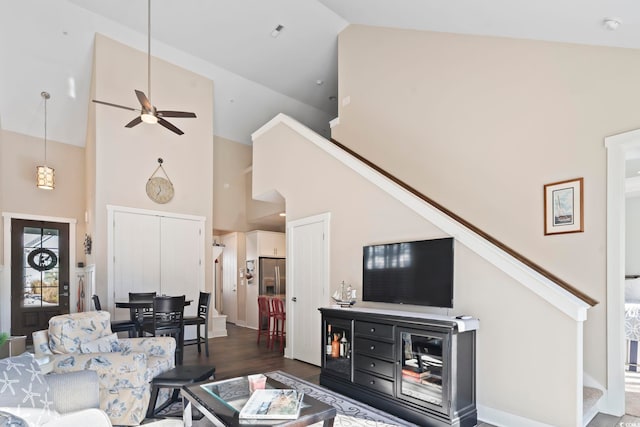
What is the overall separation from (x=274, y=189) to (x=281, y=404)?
4.29 m

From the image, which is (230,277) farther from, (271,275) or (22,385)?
(22,385)

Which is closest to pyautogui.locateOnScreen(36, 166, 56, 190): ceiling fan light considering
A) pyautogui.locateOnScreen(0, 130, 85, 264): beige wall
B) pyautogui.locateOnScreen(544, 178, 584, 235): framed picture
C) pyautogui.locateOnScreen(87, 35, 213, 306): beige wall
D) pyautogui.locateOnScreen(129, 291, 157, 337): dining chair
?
pyautogui.locateOnScreen(0, 130, 85, 264): beige wall

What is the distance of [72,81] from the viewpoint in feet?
23.4

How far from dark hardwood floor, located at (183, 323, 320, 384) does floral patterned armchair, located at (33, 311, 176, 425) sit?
144 cm

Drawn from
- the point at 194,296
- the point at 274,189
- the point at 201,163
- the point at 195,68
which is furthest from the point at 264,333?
the point at 195,68

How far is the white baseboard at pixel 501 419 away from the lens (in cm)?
302

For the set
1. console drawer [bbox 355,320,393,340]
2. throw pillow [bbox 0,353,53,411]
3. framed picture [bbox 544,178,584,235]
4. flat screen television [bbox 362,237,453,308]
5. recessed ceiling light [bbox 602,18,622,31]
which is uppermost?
recessed ceiling light [bbox 602,18,622,31]

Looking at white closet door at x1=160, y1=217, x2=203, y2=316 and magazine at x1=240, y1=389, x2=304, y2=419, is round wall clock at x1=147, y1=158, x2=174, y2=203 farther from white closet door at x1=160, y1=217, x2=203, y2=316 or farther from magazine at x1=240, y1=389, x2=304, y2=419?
magazine at x1=240, y1=389, x2=304, y2=419

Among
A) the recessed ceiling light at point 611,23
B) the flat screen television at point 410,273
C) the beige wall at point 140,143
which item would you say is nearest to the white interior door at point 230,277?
the beige wall at point 140,143

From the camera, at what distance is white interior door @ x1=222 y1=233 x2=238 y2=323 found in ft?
32.3

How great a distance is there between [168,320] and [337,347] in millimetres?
2667

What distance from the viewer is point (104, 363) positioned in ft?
10.3

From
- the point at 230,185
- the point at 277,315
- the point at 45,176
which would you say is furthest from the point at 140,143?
the point at 277,315

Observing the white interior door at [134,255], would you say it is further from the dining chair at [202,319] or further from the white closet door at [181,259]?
the dining chair at [202,319]
